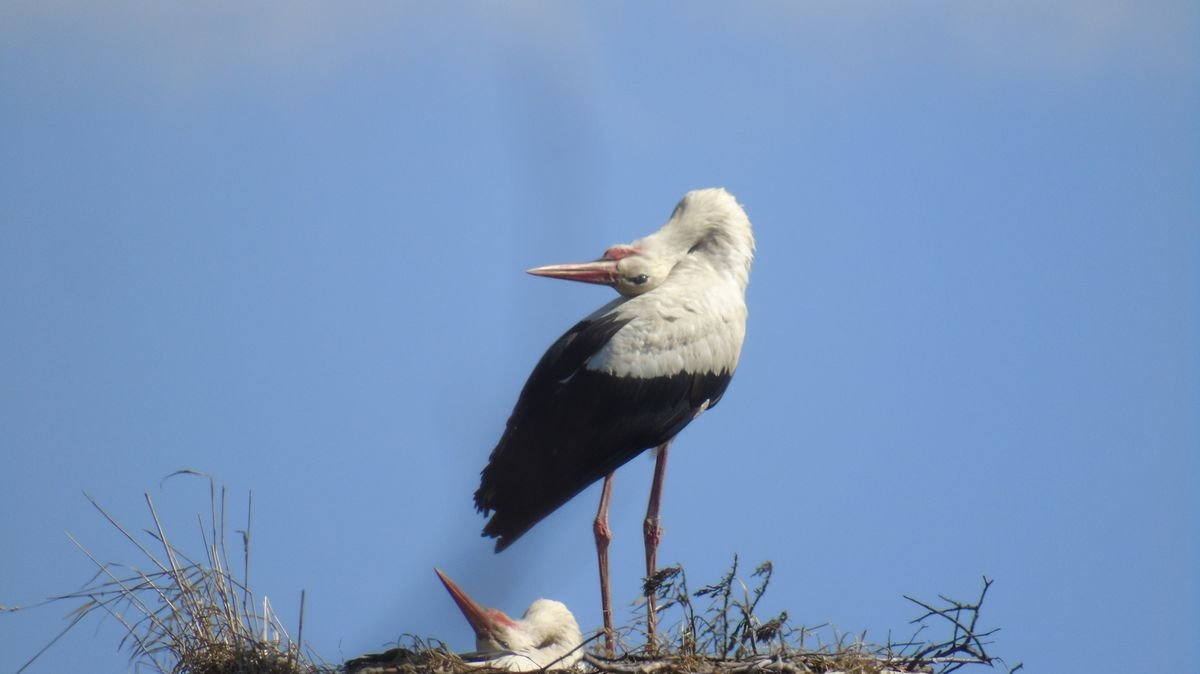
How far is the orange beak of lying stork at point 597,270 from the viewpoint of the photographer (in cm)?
748

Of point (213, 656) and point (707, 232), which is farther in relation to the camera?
point (707, 232)

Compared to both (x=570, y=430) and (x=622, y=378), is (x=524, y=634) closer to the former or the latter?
(x=570, y=430)

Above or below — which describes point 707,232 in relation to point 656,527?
above

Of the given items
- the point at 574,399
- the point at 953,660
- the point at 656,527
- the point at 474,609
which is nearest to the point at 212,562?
the point at 474,609

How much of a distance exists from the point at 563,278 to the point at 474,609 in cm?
174

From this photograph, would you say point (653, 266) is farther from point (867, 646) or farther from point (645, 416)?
point (867, 646)

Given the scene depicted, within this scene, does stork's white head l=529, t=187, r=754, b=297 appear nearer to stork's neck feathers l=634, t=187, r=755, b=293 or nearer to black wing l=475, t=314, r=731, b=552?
stork's neck feathers l=634, t=187, r=755, b=293

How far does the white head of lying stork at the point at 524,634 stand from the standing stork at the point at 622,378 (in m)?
0.56

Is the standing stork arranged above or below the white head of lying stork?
above

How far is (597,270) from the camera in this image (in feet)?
24.6

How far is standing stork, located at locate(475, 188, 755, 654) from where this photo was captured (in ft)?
23.2

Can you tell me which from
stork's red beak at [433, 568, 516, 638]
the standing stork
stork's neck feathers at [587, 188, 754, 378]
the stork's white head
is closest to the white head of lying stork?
stork's red beak at [433, 568, 516, 638]

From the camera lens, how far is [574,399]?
7.12 meters

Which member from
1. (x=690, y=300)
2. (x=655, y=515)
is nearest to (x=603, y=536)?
(x=655, y=515)
